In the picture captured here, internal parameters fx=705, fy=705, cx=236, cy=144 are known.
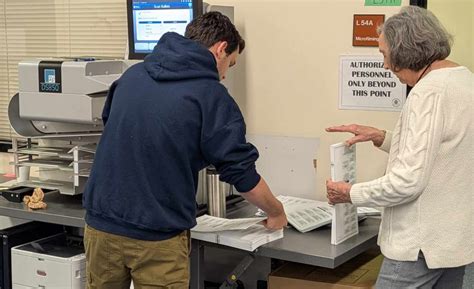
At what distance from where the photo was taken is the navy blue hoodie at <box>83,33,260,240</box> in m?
2.10

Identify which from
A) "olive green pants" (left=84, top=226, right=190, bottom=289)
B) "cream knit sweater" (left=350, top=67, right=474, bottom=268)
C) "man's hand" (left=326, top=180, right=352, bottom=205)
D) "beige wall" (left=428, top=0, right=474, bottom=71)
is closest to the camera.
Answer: "cream knit sweater" (left=350, top=67, right=474, bottom=268)

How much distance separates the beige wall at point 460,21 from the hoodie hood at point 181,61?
3.62 ft

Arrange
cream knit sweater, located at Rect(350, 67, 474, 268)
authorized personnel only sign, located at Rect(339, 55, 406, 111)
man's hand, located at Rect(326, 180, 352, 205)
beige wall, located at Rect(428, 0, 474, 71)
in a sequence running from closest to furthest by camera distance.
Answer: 1. cream knit sweater, located at Rect(350, 67, 474, 268)
2. man's hand, located at Rect(326, 180, 352, 205)
3. beige wall, located at Rect(428, 0, 474, 71)
4. authorized personnel only sign, located at Rect(339, 55, 406, 111)

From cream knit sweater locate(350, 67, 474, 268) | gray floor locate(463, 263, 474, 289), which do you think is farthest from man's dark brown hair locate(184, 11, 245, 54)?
gray floor locate(463, 263, 474, 289)

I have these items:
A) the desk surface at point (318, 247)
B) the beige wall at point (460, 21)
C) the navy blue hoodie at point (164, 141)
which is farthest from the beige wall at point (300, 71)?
the navy blue hoodie at point (164, 141)

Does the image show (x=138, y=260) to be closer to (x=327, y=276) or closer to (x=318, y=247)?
(x=318, y=247)

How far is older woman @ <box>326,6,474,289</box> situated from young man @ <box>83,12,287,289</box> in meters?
0.47

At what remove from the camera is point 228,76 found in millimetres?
3193

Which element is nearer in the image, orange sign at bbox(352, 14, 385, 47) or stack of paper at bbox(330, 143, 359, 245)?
stack of paper at bbox(330, 143, 359, 245)

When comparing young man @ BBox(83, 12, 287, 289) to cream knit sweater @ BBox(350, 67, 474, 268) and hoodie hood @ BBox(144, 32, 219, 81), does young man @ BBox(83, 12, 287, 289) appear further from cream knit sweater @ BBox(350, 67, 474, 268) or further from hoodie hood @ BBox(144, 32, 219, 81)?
cream knit sweater @ BBox(350, 67, 474, 268)

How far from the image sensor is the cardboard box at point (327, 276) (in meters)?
2.53

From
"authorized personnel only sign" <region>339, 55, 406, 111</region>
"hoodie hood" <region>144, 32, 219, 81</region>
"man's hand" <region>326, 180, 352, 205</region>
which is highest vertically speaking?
"hoodie hood" <region>144, 32, 219, 81</region>

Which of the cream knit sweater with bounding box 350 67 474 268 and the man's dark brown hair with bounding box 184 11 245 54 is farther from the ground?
the man's dark brown hair with bounding box 184 11 245 54

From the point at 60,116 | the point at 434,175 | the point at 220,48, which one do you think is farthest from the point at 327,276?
the point at 60,116
